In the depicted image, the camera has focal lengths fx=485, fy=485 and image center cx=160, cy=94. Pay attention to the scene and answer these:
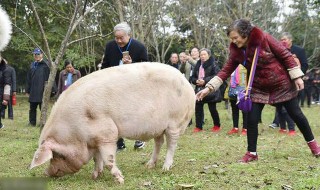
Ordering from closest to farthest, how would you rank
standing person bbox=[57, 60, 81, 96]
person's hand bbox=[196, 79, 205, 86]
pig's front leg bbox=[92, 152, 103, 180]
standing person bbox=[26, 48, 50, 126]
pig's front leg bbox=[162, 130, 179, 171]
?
1. pig's front leg bbox=[92, 152, 103, 180]
2. pig's front leg bbox=[162, 130, 179, 171]
3. person's hand bbox=[196, 79, 205, 86]
4. standing person bbox=[26, 48, 50, 126]
5. standing person bbox=[57, 60, 81, 96]

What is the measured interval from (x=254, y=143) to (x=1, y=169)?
3.36 meters

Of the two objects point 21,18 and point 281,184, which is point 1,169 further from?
point 21,18

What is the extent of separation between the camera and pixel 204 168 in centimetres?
607

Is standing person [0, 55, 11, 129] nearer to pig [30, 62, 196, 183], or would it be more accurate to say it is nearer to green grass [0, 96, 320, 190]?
green grass [0, 96, 320, 190]

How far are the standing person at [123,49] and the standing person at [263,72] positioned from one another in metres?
1.33

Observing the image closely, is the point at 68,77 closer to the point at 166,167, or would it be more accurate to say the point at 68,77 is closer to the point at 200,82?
the point at 200,82

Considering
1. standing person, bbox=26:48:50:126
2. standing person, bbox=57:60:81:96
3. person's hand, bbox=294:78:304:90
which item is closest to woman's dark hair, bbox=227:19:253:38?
person's hand, bbox=294:78:304:90

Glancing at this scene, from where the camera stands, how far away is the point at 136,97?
5422mm

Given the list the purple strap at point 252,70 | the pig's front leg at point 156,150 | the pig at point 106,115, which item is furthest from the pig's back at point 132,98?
the purple strap at point 252,70

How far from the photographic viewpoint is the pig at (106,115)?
511cm

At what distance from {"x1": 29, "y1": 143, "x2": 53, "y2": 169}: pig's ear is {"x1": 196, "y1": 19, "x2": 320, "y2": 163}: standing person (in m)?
2.19

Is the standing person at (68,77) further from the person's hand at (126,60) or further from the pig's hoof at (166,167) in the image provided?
the pig's hoof at (166,167)

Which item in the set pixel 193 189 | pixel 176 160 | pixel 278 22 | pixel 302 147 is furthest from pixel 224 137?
pixel 278 22

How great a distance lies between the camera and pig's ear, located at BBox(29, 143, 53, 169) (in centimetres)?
492
